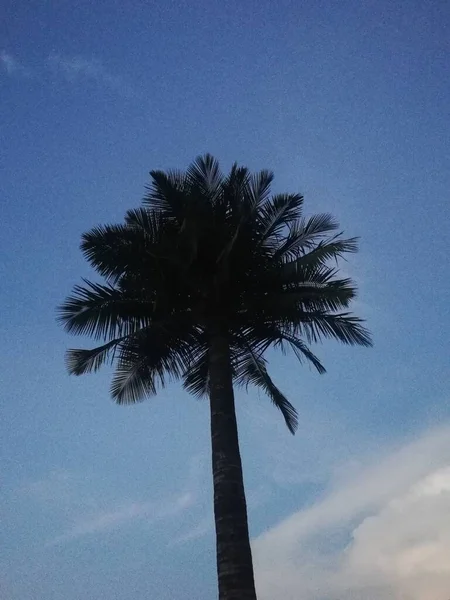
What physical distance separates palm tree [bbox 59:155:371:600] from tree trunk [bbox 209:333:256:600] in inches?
7.9

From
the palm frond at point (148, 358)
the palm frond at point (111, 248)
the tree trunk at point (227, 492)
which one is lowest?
the tree trunk at point (227, 492)

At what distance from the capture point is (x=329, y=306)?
1427 cm

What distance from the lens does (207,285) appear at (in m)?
13.7

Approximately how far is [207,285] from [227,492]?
4.82 metres

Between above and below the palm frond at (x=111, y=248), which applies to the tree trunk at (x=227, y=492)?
below

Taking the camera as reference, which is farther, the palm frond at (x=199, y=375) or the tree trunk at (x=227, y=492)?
the palm frond at (x=199, y=375)

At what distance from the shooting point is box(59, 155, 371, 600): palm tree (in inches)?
536

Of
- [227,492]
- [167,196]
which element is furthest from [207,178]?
[227,492]

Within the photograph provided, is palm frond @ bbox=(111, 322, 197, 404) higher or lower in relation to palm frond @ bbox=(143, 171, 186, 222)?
lower

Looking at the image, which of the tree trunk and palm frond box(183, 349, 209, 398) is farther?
palm frond box(183, 349, 209, 398)

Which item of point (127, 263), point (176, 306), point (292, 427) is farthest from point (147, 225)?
point (292, 427)

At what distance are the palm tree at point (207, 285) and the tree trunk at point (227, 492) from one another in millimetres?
201

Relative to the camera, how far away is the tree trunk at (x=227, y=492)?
984cm

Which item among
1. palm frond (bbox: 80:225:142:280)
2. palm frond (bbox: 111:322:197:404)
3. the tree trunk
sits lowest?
the tree trunk
